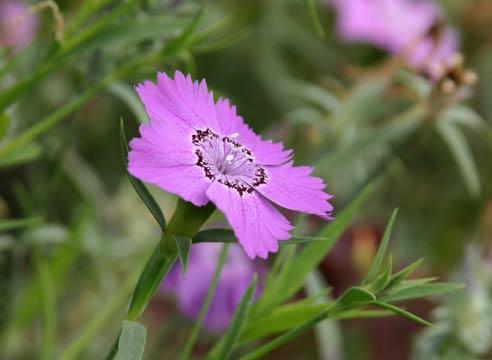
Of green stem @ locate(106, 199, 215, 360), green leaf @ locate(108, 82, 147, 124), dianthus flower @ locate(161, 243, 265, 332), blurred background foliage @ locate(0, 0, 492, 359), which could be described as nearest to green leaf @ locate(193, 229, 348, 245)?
green stem @ locate(106, 199, 215, 360)

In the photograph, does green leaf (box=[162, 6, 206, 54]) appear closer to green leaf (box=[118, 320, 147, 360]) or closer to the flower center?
the flower center

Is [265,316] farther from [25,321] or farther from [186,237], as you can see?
[25,321]

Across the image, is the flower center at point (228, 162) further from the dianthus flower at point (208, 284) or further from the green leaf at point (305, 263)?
the dianthus flower at point (208, 284)

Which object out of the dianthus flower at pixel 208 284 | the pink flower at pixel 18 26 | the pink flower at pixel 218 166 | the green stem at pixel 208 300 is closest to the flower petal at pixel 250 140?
the pink flower at pixel 218 166

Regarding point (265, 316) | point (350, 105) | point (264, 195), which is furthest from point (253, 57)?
point (264, 195)

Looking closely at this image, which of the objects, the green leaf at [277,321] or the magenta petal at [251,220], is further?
the green leaf at [277,321]

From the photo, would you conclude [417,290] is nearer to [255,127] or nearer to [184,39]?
[184,39]
